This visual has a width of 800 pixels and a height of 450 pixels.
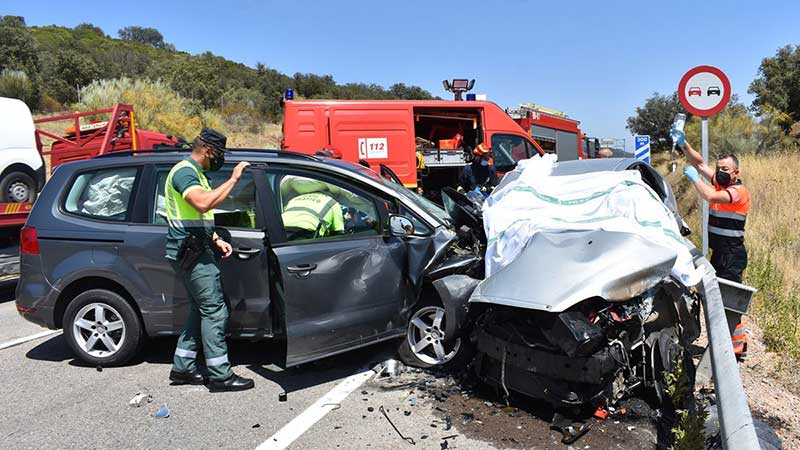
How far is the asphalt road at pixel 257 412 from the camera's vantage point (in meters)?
3.49

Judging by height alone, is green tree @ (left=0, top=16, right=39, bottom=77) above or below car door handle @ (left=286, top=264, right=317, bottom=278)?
above

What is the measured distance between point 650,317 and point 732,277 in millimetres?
1906

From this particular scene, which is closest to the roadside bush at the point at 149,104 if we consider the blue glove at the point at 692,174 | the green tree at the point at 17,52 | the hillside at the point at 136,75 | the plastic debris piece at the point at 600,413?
the hillside at the point at 136,75

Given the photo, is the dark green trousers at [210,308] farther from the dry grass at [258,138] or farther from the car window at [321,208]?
the dry grass at [258,138]

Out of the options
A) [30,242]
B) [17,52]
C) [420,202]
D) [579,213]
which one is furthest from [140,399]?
[17,52]

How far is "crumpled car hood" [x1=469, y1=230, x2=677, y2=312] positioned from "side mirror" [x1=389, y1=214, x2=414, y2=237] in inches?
36.9

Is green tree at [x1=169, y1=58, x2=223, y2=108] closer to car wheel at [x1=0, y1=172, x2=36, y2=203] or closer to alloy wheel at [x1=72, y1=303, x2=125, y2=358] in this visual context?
car wheel at [x1=0, y1=172, x2=36, y2=203]

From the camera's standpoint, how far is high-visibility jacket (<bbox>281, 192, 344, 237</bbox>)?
4.50 metres

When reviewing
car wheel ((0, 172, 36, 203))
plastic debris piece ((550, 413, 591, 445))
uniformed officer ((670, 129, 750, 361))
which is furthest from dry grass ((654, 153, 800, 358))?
car wheel ((0, 172, 36, 203))

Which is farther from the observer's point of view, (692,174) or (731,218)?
(692,174)

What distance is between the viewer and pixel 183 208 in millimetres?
4137

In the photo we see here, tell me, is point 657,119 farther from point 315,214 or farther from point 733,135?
point 315,214

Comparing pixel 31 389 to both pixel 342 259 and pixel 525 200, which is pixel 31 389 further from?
pixel 525 200

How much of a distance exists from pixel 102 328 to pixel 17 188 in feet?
19.6
